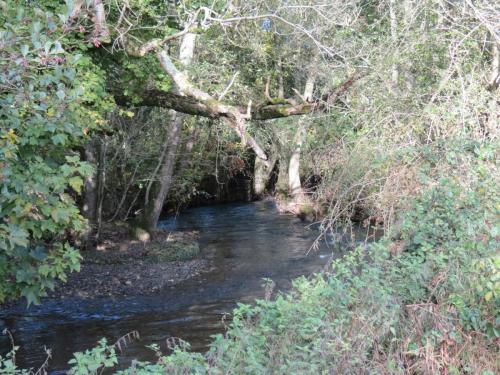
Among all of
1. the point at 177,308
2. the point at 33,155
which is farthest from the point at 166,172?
the point at 33,155

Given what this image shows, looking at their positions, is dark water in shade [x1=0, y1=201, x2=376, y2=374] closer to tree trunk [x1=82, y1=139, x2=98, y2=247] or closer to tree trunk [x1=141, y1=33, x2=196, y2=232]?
tree trunk [x1=141, y1=33, x2=196, y2=232]

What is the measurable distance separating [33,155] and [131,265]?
9.75 metres

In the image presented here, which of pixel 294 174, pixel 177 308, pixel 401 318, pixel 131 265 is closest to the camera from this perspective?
pixel 401 318

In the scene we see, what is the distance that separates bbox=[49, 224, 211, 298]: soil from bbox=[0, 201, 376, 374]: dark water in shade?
47 cm

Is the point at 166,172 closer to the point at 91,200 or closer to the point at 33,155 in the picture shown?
the point at 91,200

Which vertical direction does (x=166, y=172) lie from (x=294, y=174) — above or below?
above

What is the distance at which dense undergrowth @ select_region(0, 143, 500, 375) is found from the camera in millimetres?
5086

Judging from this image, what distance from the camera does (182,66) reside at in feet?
43.5

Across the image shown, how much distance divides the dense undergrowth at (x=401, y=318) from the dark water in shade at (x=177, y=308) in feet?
12.9

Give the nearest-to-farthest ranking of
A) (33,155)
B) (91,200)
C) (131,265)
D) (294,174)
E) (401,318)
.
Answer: (401,318) < (33,155) < (131,265) < (91,200) < (294,174)

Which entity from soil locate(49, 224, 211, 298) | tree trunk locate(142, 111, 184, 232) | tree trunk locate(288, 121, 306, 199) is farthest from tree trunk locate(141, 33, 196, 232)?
tree trunk locate(288, 121, 306, 199)

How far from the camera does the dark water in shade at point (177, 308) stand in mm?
Result: 10102

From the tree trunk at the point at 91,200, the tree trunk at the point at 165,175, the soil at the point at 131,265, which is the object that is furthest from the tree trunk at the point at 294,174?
the tree trunk at the point at 91,200

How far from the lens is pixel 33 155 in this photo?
6375mm
